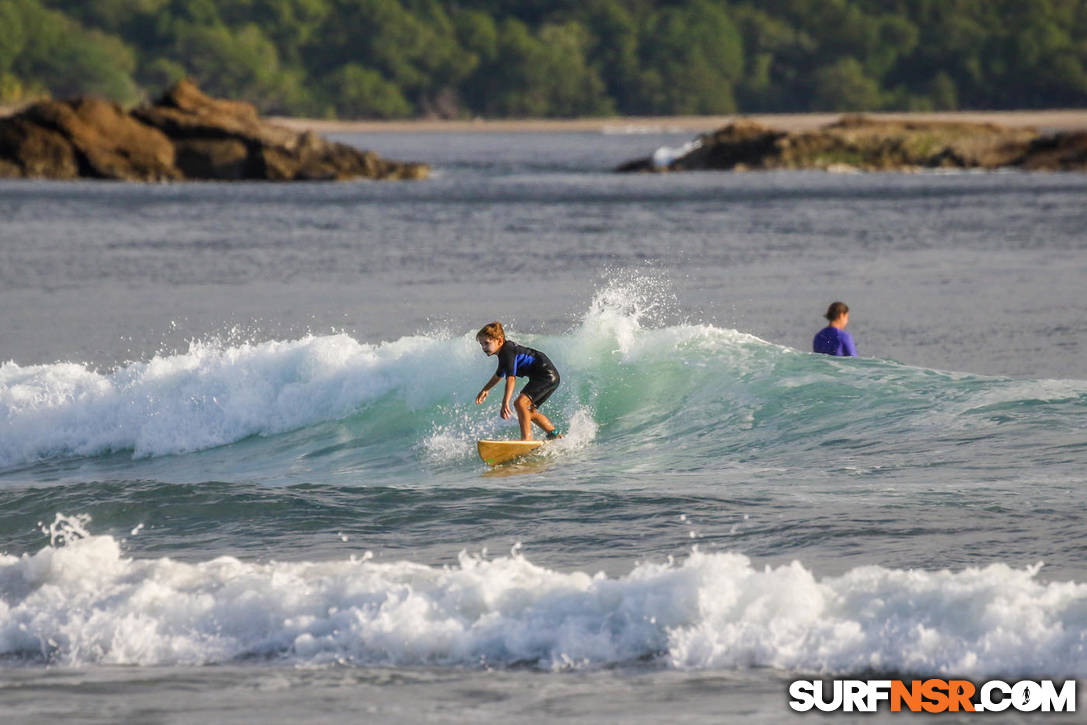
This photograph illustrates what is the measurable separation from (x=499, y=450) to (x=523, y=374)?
722mm

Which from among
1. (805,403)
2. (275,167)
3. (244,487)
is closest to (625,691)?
(244,487)

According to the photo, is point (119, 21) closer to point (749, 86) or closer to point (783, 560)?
point (749, 86)

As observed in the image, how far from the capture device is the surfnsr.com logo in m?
8.45

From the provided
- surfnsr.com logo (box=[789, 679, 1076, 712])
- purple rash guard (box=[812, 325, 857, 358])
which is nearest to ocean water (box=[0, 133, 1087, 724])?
surfnsr.com logo (box=[789, 679, 1076, 712])

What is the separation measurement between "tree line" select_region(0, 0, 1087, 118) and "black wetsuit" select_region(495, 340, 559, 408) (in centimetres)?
15821

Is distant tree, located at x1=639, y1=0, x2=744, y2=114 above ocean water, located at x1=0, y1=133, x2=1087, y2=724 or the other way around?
above

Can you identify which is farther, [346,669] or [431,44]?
[431,44]

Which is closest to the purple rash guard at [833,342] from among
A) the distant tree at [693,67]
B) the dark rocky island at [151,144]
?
the dark rocky island at [151,144]

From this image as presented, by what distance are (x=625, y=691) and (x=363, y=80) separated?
572 ft

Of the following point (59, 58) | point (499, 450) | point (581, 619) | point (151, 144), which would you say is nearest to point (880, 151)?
point (151, 144)

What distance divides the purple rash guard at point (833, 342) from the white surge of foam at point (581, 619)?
6910mm

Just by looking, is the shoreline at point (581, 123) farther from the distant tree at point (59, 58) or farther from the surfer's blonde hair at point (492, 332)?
the surfer's blonde hair at point (492, 332)

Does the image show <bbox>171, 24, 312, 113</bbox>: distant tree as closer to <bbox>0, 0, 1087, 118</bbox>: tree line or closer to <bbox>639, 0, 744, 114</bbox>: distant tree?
<bbox>0, 0, 1087, 118</bbox>: tree line

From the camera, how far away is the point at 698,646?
30.7 feet
